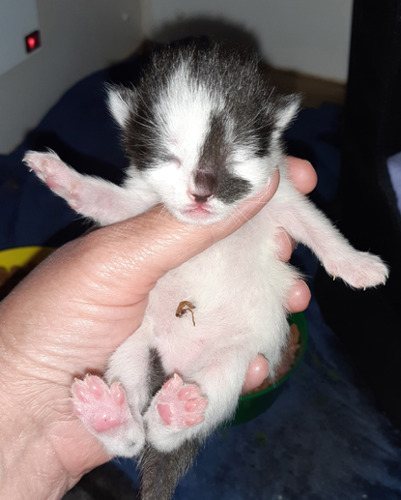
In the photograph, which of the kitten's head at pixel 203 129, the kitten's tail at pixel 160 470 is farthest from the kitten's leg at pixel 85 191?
the kitten's tail at pixel 160 470

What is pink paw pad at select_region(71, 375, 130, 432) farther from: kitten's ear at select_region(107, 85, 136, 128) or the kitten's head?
kitten's ear at select_region(107, 85, 136, 128)

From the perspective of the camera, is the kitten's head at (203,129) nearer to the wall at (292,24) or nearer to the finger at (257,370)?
the finger at (257,370)

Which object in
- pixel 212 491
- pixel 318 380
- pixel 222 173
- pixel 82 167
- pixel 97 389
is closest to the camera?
pixel 222 173

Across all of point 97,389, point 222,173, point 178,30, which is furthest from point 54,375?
point 178,30

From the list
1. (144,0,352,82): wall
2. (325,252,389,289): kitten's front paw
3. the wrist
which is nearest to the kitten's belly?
(325,252,389,289): kitten's front paw

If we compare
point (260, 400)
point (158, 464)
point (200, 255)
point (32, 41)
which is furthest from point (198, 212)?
point (32, 41)

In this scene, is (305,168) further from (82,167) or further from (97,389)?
(82,167)
